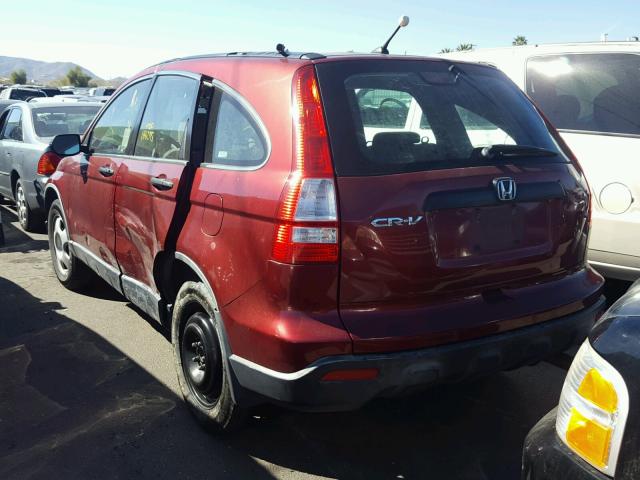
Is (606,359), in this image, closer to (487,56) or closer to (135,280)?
(135,280)

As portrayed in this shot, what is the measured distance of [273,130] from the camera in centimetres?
274

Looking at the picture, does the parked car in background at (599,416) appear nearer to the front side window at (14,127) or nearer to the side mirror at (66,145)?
the side mirror at (66,145)

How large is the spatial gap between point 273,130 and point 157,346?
231 cm

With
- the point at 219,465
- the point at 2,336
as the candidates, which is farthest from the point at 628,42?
the point at 2,336

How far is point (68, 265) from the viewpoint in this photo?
5617 millimetres

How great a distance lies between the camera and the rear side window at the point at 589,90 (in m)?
4.52

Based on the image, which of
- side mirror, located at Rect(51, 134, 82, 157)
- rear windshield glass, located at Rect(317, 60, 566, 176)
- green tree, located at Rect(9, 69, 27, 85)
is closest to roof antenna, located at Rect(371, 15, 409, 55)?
rear windshield glass, located at Rect(317, 60, 566, 176)

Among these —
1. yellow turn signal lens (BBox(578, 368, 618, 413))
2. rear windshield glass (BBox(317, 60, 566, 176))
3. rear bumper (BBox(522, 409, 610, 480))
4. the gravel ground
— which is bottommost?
the gravel ground

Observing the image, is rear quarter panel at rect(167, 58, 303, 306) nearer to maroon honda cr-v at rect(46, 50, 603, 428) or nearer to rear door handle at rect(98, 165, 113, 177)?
maroon honda cr-v at rect(46, 50, 603, 428)

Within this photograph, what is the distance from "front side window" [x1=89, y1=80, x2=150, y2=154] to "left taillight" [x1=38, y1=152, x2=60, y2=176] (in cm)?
189

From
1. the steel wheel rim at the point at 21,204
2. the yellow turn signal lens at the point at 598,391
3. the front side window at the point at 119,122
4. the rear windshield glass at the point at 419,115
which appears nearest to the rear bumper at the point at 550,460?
the yellow turn signal lens at the point at 598,391

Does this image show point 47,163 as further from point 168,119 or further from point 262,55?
point 262,55

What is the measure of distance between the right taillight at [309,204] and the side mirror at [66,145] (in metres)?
2.81

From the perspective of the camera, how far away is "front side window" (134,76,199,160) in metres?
3.44
